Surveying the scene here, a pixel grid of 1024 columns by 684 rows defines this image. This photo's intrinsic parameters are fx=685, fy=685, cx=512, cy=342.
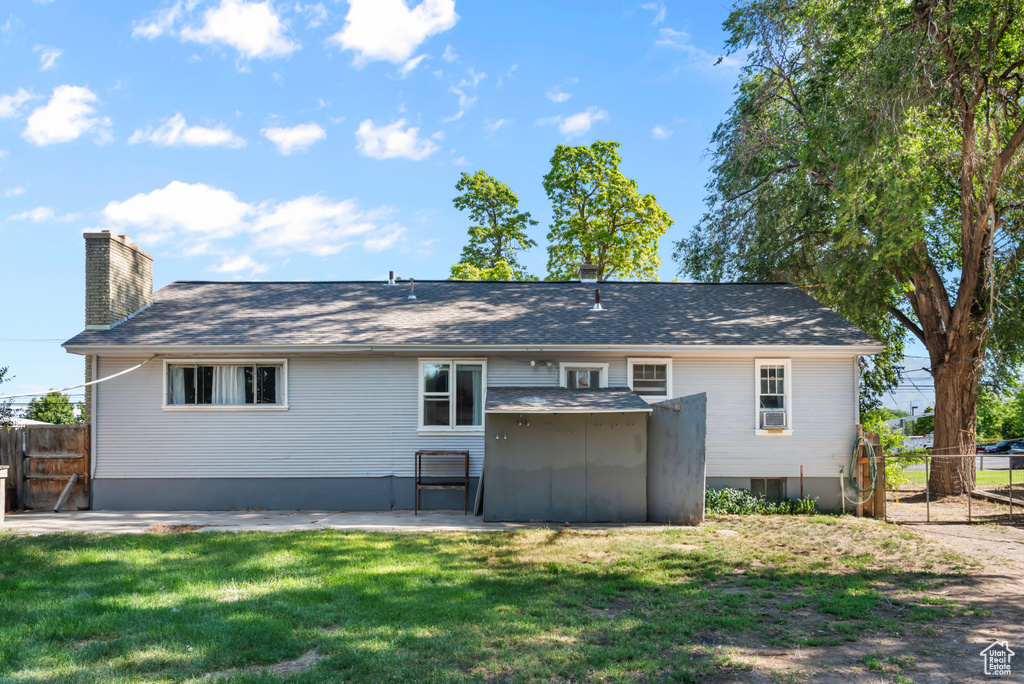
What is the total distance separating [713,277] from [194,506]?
15.4 m

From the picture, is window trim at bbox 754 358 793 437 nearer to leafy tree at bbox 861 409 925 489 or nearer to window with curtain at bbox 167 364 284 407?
leafy tree at bbox 861 409 925 489

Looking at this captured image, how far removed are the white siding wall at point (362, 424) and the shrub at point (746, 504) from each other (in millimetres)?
480

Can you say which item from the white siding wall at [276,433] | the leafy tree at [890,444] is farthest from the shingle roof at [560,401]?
the leafy tree at [890,444]

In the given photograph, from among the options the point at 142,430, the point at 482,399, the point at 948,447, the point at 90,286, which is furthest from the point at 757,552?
the point at 90,286

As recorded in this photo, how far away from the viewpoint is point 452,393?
1387 cm

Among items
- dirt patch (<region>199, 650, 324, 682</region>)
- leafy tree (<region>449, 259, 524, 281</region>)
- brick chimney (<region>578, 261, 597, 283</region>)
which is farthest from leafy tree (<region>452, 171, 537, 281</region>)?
dirt patch (<region>199, 650, 324, 682</region>)

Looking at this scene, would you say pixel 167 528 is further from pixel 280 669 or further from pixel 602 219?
pixel 602 219

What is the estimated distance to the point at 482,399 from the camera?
13.9 m

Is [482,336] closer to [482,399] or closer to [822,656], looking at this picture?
[482,399]

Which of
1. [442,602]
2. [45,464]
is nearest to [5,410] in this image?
[45,464]

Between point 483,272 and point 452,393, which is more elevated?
point 483,272

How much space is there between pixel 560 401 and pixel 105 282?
978cm

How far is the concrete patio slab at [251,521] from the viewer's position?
37.2 feet

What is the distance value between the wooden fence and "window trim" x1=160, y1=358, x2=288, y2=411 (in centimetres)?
178
